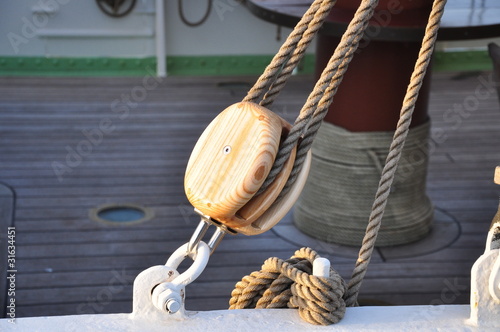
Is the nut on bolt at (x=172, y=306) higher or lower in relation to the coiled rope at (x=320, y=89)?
lower

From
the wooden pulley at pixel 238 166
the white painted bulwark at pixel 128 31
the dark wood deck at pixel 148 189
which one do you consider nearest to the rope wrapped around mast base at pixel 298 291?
the wooden pulley at pixel 238 166

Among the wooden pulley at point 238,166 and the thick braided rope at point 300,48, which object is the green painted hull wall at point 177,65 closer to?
the thick braided rope at point 300,48

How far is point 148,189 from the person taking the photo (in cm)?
362

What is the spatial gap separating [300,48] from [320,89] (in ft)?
0.29

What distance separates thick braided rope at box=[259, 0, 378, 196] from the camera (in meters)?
1.21

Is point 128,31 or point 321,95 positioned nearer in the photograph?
point 321,95

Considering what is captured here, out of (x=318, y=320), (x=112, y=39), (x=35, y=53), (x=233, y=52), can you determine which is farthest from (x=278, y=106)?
(x=318, y=320)

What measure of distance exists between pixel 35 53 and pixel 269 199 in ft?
15.5

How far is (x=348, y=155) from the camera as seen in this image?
3.01 meters

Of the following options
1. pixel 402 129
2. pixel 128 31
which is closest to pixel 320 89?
pixel 402 129

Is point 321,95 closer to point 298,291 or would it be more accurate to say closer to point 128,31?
point 298,291

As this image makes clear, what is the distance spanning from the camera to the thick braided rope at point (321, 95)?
3.97 feet

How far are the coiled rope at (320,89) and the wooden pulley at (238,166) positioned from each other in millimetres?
27

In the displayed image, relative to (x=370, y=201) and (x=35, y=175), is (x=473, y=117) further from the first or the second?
(x=35, y=175)
